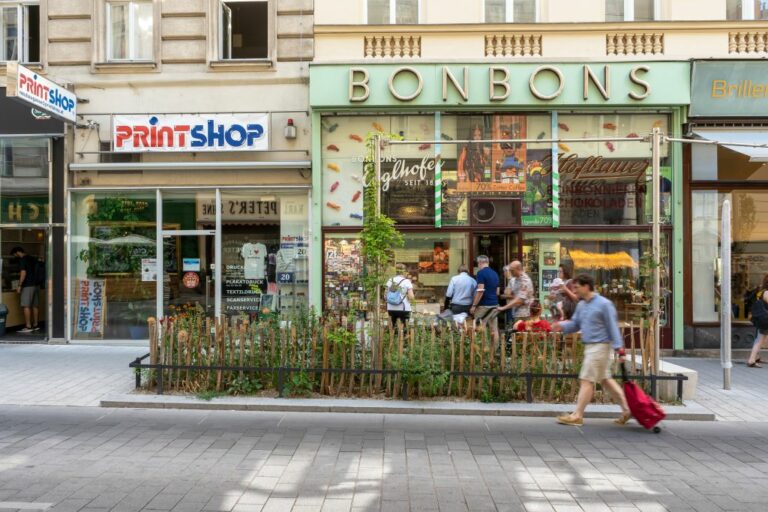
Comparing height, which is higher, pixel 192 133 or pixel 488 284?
pixel 192 133

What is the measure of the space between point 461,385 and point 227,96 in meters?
8.45

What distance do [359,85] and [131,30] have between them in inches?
216

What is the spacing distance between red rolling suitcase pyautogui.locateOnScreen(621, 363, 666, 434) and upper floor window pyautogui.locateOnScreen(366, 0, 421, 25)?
9.20 m

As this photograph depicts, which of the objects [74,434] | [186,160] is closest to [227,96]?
[186,160]

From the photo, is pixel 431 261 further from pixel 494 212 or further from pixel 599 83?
pixel 599 83

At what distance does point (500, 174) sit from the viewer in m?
12.4

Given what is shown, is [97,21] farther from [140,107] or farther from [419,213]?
[419,213]

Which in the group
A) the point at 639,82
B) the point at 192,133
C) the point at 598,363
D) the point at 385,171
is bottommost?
the point at 598,363

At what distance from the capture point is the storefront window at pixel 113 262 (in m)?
12.8

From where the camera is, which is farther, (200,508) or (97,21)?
(97,21)

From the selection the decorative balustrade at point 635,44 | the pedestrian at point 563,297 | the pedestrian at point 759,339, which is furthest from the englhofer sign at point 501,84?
the pedestrian at point 759,339

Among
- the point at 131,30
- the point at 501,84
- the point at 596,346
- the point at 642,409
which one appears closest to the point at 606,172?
the point at 501,84

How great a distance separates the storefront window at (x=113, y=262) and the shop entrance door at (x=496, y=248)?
6.89 meters

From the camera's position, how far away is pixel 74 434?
252 inches
